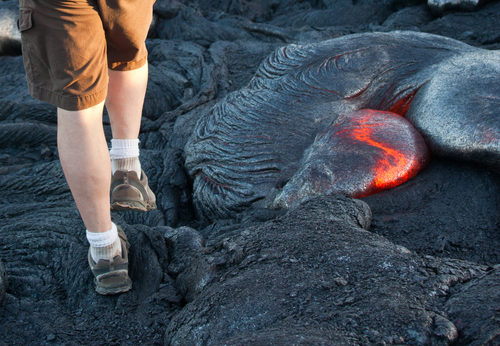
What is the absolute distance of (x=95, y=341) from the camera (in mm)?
1691

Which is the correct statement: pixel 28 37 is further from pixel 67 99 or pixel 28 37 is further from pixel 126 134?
pixel 126 134

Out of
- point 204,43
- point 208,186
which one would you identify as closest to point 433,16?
point 204,43

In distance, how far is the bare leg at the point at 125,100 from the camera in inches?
81.4

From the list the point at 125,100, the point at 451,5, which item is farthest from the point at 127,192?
the point at 451,5

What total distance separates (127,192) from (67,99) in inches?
27.3

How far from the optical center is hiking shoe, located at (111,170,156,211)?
2152 millimetres

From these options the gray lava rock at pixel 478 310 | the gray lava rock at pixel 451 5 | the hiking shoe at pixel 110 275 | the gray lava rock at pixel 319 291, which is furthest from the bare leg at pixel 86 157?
the gray lava rock at pixel 451 5

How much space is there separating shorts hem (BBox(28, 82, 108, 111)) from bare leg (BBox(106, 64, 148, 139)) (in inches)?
17.7

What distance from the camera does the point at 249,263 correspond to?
1.84 m

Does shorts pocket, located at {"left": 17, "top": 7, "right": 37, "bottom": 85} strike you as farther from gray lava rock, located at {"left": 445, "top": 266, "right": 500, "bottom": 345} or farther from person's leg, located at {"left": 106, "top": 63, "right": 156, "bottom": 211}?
gray lava rock, located at {"left": 445, "top": 266, "right": 500, "bottom": 345}

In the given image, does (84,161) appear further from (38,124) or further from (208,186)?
(38,124)

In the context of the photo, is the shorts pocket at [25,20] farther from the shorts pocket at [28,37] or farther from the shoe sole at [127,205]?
the shoe sole at [127,205]

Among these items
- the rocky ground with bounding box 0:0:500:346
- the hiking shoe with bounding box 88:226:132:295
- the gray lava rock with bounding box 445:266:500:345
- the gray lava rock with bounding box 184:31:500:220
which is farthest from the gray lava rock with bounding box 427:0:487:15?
the hiking shoe with bounding box 88:226:132:295

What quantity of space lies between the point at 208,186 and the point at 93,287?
122cm
